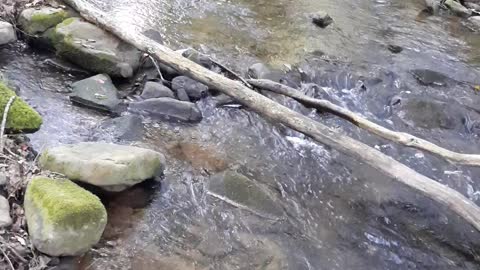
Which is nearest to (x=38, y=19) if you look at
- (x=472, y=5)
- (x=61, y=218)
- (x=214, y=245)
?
(x=61, y=218)

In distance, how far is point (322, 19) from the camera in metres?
11.1

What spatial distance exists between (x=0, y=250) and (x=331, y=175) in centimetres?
381

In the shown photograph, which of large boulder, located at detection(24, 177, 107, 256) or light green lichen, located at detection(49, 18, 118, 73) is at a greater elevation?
large boulder, located at detection(24, 177, 107, 256)

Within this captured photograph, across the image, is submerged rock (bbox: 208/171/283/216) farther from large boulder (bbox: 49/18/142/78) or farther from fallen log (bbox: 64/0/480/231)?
large boulder (bbox: 49/18/142/78)

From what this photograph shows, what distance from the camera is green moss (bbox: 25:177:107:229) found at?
422 cm

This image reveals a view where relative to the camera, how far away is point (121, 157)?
5.21m

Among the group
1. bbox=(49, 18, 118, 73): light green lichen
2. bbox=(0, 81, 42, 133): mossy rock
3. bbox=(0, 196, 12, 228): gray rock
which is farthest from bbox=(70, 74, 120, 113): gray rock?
bbox=(0, 196, 12, 228): gray rock

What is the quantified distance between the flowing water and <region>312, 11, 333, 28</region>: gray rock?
0.25 metres

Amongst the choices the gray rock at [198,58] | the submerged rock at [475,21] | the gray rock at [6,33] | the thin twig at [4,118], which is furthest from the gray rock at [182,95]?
the submerged rock at [475,21]

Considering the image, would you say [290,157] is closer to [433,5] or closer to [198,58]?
[198,58]

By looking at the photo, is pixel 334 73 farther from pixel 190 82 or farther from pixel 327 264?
pixel 327 264

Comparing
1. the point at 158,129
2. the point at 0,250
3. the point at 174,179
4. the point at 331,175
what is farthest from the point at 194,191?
the point at 0,250

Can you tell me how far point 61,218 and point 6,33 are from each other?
4508 mm

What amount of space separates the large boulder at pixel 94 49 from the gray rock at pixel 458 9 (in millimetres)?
9298
